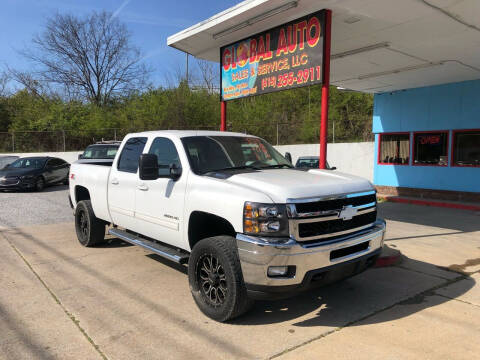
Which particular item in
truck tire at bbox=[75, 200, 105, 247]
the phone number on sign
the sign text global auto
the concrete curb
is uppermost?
the sign text global auto

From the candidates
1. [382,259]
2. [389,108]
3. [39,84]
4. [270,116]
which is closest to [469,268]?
[382,259]

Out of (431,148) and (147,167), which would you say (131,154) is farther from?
(431,148)

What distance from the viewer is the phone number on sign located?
6477mm

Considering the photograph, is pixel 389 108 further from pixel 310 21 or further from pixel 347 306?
pixel 347 306

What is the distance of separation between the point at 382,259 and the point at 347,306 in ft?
5.58

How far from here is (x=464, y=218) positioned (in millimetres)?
9461

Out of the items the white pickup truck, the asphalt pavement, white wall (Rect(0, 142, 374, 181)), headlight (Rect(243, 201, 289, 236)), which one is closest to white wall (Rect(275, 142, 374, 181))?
white wall (Rect(0, 142, 374, 181))

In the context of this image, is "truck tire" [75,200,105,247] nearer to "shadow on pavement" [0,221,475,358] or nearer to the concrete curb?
"shadow on pavement" [0,221,475,358]

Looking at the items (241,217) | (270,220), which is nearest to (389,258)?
(270,220)

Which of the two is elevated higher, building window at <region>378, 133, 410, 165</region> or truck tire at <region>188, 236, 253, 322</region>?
building window at <region>378, 133, 410, 165</region>

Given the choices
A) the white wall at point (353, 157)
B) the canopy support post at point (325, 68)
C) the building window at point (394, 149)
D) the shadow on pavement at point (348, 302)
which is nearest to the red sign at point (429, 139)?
the building window at point (394, 149)

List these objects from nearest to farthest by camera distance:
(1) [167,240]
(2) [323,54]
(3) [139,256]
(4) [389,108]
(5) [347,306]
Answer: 1. (5) [347,306]
2. (1) [167,240]
3. (3) [139,256]
4. (2) [323,54]
5. (4) [389,108]

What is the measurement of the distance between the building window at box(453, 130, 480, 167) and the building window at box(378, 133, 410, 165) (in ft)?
5.30

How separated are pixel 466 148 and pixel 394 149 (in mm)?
2469
